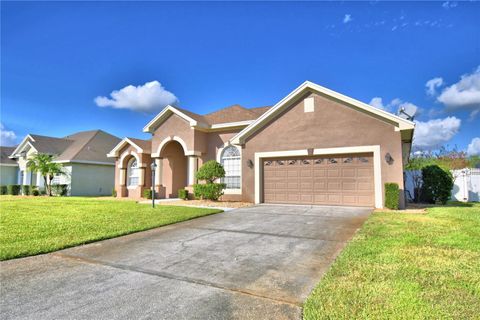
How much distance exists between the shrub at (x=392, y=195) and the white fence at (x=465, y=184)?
5.09 metres

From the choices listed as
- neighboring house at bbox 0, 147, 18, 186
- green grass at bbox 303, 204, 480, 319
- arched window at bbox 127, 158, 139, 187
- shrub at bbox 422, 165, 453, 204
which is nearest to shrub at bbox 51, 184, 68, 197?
arched window at bbox 127, 158, 139, 187

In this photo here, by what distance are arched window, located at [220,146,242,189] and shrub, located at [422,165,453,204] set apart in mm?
10651

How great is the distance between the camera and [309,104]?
46.1ft

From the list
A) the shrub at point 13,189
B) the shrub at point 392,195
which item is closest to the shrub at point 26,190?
the shrub at point 13,189

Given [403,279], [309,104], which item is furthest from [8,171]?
[403,279]

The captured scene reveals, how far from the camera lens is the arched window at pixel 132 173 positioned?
71.0 feet

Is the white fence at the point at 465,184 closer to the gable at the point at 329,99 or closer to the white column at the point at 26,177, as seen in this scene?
the gable at the point at 329,99

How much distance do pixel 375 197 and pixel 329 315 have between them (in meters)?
10.8

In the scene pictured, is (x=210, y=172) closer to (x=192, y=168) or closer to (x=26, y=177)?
(x=192, y=168)

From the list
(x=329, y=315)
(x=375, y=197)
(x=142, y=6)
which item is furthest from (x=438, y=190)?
(x=142, y=6)

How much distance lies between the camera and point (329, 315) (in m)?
2.92

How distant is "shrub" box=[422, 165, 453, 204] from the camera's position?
14.2 m

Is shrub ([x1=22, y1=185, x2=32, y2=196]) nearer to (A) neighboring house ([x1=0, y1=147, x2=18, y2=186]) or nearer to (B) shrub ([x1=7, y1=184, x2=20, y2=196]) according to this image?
(B) shrub ([x1=7, y1=184, x2=20, y2=196])

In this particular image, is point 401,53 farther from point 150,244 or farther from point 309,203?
point 150,244
